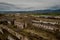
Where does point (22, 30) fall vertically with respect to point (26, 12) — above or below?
below

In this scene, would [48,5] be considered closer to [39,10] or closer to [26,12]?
[39,10]

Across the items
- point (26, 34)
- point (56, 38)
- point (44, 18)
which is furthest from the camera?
point (44, 18)

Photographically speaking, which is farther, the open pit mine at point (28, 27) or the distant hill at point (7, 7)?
the distant hill at point (7, 7)

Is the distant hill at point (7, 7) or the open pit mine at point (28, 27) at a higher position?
the distant hill at point (7, 7)

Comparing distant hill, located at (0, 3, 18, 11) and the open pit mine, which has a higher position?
distant hill, located at (0, 3, 18, 11)

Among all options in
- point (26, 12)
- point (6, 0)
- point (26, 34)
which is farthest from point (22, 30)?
point (6, 0)

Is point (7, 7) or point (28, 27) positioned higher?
point (7, 7)

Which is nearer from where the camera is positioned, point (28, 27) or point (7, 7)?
point (28, 27)

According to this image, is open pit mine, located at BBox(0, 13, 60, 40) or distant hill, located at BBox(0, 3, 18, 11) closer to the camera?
open pit mine, located at BBox(0, 13, 60, 40)
